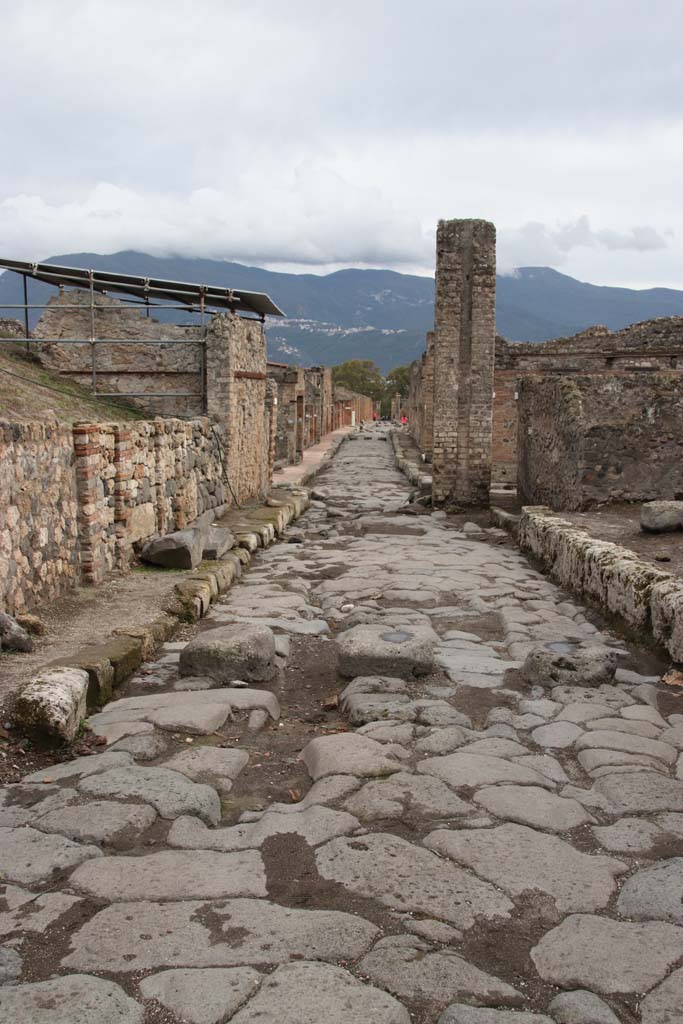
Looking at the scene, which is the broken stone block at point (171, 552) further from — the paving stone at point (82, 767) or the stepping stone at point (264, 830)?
the stepping stone at point (264, 830)

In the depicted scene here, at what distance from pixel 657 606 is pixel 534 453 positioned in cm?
740

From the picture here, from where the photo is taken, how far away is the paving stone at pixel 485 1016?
222 centimetres

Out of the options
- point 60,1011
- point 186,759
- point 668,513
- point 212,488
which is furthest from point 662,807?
point 212,488

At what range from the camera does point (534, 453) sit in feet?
42.8

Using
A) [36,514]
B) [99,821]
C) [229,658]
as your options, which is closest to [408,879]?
[99,821]

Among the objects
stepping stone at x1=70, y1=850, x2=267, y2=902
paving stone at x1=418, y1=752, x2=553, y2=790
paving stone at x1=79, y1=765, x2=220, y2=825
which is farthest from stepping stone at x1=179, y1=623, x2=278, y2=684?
stepping stone at x1=70, y1=850, x2=267, y2=902

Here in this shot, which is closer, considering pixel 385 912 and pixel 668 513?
pixel 385 912

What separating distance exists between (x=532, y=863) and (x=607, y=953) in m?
0.57

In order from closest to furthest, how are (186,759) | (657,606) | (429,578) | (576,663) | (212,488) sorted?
(186,759) → (576,663) → (657,606) → (429,578) → (212,488)

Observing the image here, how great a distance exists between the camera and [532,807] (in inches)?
140

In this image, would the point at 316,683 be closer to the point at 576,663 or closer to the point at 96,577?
the point at 576,663

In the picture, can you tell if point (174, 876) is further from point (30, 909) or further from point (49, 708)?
point (49, 708)

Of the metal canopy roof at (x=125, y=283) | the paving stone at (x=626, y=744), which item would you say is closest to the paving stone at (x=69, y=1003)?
the paving stone at (x=626, y=744)

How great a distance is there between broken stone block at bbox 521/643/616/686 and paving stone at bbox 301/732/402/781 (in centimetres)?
151
